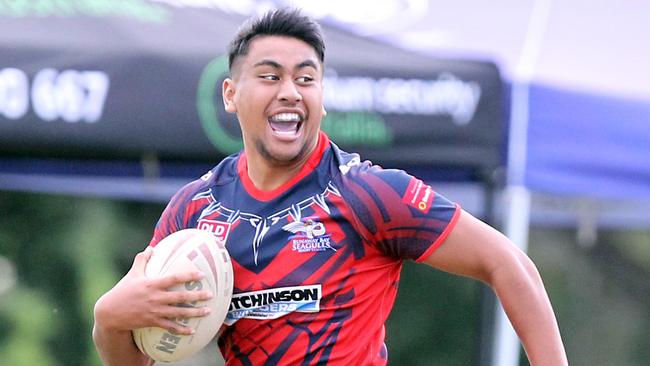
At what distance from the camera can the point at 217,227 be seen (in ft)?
10.7

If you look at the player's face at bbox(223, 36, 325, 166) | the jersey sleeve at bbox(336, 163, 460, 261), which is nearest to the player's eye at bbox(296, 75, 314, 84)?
the player's face at bbox(223, 36, 325, 166)

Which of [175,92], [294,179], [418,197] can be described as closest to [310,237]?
[294,179]

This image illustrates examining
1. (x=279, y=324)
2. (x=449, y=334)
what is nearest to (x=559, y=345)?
(x=279, y=324)

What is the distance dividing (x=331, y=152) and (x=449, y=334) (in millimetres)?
3711

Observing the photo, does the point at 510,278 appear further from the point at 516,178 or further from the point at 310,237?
the point at 516,178

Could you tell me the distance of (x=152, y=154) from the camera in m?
5.38

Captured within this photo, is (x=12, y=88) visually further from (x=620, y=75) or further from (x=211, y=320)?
(x=620, y=75)

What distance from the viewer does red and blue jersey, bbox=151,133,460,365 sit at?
309cm

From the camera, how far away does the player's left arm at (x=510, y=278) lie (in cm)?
306

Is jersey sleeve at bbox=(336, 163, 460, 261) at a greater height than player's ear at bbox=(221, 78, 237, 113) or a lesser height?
lesser

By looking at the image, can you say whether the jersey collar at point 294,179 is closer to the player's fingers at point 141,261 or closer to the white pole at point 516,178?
the player's fingers at point 141,261

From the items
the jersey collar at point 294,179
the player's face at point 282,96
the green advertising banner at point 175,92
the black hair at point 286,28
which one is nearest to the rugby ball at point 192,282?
the jersey collar at point 294,179

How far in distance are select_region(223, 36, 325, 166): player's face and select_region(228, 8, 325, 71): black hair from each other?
16 millimetres

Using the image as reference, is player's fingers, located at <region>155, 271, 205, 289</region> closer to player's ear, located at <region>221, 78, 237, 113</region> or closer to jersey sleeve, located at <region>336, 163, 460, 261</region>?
jersey sleeve, located at <region>336, 163, 460, 261</region>
